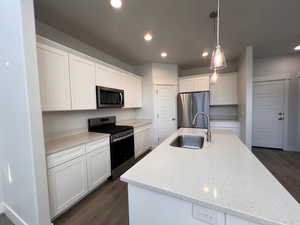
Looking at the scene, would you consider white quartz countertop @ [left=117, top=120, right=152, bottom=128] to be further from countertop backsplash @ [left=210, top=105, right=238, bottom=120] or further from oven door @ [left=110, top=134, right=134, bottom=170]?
countertop backsplash @ [left=210, top=105, right=238, bottom=120]

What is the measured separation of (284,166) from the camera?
2.91m

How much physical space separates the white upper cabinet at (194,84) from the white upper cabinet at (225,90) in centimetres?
28

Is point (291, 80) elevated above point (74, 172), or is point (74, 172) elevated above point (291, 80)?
point (291, 80)

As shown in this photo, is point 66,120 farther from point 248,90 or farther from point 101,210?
point 248,90

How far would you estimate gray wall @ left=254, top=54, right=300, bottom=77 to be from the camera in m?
3.64

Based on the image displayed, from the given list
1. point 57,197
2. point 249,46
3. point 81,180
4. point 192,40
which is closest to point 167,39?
point 192,40

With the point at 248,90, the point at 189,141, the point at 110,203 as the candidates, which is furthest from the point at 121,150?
the point at 248,90

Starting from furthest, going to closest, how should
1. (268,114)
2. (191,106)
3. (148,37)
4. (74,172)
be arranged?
(191,106) → (268,114) → (148,37) → (74,172)

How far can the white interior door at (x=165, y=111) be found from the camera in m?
4.19

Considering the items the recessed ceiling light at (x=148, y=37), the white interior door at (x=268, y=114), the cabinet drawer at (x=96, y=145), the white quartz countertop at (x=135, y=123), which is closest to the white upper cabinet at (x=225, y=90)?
the white interior door at (x=268, y=114)

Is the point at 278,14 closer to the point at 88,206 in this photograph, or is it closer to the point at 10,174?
the point at 88,206

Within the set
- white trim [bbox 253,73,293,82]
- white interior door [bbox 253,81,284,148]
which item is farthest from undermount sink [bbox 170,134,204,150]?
white trim [bbox 253,73,293,82]

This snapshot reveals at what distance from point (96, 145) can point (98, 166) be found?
345 mm

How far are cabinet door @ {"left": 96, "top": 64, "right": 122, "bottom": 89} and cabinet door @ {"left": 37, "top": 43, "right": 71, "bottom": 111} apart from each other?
25.3 inches
